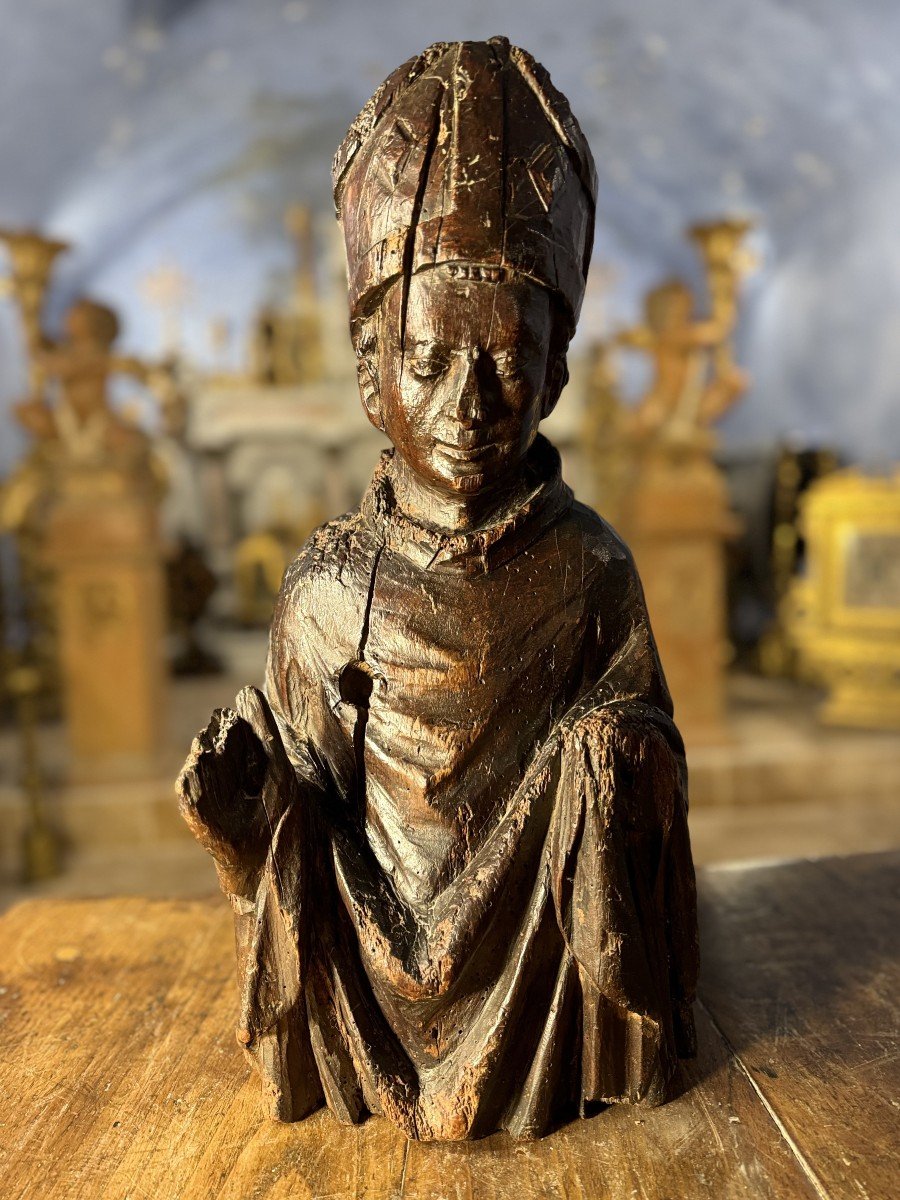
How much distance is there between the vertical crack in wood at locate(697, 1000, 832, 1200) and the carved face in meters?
0.77

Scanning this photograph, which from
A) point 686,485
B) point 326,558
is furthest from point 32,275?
point 326,558

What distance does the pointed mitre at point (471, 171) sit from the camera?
3.56 feet

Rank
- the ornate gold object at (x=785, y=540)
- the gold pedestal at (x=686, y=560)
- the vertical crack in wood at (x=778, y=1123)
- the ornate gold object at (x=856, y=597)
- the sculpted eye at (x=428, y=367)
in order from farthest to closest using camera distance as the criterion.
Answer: the ornate gold object at (x=785, y=540)
the ornate gold object at (x=856, y=597)
the gold pedestal at (x=686, y=560)
the sculpted eye at (x=428, y=367)
the vertical crack in wood at (x=778, y=1123)

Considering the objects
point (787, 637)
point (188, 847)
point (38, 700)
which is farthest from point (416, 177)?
point (787, 637)

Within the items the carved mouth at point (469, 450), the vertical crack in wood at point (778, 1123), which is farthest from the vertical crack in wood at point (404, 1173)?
the carved mouth at point (469, 450)

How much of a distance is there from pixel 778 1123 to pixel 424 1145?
0.39 metres

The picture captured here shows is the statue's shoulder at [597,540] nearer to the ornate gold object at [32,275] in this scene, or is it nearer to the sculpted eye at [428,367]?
the sculpted eye at [428,367]

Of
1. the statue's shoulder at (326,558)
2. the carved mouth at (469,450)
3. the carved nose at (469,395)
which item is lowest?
the statue's shoulder at (326,558)

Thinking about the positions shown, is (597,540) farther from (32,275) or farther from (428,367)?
(32,275)

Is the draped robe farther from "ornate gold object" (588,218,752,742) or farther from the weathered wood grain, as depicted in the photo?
"ornate gold object" (588,218,752,742)

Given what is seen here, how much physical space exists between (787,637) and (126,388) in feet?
24.4

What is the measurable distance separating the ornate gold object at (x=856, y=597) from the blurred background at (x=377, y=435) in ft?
0.06

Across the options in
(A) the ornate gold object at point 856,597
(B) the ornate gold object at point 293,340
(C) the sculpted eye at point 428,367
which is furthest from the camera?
(B) the ornate gold object at point 293,340

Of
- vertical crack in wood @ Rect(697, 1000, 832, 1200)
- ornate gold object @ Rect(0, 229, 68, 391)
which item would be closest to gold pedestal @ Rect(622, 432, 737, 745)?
ornate gold object @ Rect(0, 229, 68, 391)
